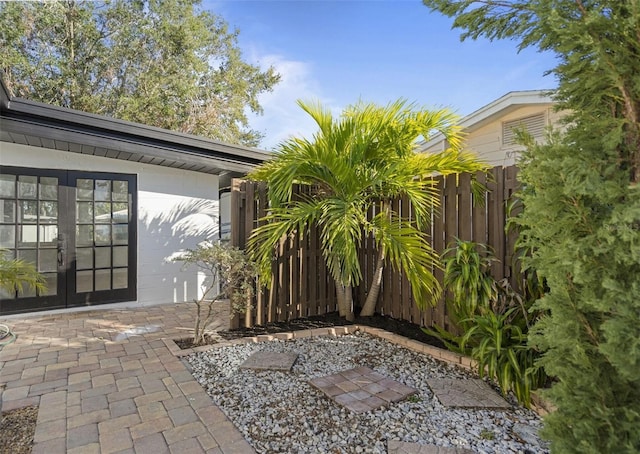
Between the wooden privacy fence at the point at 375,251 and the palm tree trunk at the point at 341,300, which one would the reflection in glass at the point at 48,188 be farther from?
the palm tree trunk at the point at 341,300

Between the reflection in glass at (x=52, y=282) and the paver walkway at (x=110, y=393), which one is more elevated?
the reflection in glass at (x=52, y=282)

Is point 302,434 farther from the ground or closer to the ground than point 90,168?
closer to the ground

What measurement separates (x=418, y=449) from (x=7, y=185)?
5892 mm

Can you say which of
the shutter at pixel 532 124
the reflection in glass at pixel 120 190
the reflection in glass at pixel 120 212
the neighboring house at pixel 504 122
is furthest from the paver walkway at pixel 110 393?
the shutter at pixel 532 124

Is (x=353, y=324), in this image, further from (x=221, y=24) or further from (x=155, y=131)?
(x=221, y=24)

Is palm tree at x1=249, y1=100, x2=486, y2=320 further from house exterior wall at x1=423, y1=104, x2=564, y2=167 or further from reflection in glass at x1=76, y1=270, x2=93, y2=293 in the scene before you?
house exterior wall at x1=423, y1=104, x2=564, y2=167

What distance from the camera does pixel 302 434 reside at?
222cm

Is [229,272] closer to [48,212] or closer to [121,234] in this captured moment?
[121,234]

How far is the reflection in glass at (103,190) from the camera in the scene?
5.47 meters

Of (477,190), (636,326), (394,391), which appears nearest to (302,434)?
(394,391)

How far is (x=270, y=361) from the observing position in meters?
3.32

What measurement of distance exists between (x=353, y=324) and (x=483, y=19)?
3446 mm

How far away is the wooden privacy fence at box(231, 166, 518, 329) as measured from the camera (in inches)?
133

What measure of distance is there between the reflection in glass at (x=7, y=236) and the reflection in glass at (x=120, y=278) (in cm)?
132
